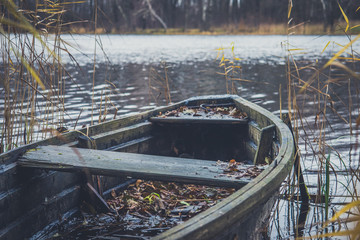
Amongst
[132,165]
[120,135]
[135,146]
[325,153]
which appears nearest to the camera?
[132,165]

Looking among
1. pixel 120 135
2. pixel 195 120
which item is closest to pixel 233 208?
pixel 120 135

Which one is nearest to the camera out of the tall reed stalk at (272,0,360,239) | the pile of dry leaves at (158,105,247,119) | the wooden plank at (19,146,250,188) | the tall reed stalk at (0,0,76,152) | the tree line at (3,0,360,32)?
the tall reed stalk at (272,0,360,239)

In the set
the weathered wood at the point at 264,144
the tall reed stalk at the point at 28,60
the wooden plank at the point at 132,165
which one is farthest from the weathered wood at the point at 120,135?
the weathered wood at the point at 264,144

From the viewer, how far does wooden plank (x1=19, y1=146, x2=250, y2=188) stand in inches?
105

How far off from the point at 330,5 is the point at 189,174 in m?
36.6

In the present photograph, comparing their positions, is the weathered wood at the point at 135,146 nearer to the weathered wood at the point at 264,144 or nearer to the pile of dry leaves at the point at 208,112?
the pile of dry leaves at the point at 208,112

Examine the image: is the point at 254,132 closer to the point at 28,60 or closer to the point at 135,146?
the point at 135,146

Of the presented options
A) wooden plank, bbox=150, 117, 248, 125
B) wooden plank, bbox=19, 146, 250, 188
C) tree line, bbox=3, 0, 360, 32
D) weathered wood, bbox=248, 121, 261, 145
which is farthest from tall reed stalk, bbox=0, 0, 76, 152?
→ tree line, bbox=3, 0, 360, 32

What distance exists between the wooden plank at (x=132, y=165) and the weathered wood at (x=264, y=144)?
0.80m

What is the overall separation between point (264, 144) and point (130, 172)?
156 cm

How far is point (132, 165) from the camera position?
9.45ft

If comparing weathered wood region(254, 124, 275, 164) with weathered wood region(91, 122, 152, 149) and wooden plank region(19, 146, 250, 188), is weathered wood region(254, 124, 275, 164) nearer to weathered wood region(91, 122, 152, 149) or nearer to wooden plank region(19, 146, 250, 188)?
wooden plank region(19, 146, 250, 188)

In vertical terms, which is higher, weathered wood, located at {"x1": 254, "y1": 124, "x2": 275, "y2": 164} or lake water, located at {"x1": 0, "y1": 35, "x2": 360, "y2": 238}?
weathered wood, located at {"x1": 254, "y1": 124, "x2": 275, "y2": 164}

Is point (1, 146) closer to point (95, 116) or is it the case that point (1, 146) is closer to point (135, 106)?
point (95, 116)
